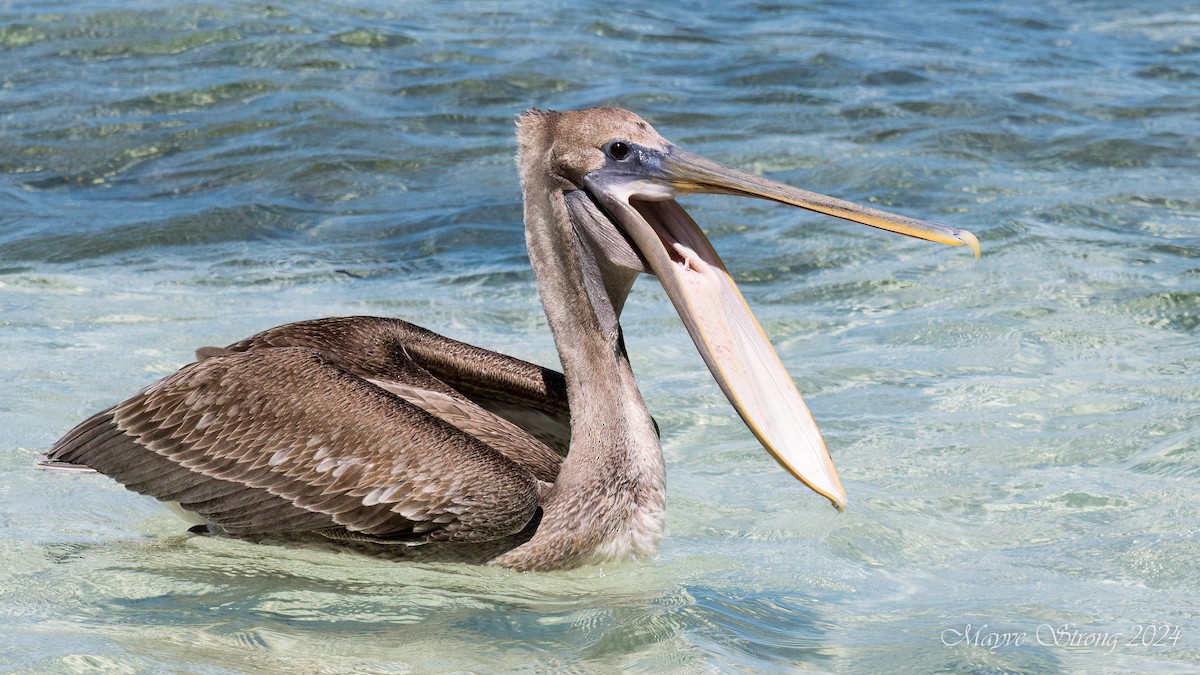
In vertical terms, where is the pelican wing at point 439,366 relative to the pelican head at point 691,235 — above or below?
below

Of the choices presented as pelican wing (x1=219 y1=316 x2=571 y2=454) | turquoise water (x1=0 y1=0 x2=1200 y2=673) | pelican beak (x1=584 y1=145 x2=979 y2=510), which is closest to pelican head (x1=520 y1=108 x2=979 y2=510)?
pelican beak (x1=584 y1=145 x2=979 y2=510)

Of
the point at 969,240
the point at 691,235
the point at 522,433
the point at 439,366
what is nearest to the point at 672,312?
the point at 439,366

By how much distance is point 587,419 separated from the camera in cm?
452

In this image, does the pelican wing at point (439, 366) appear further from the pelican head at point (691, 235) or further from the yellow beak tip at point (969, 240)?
the yellow beak tip at point (969, 240)

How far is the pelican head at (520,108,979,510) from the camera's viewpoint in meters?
3.97

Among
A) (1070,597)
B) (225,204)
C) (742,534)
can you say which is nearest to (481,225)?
(225,204)

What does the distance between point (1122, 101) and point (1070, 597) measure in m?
8.40

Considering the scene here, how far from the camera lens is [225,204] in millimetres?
9094

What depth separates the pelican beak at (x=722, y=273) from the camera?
13.0 ft

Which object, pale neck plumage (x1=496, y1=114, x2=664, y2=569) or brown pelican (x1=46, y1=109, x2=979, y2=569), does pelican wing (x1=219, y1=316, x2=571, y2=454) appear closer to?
brown pelican (x1=46, y1=109, x2=979, y2=569)

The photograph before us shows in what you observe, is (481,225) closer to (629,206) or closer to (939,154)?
(939,154)

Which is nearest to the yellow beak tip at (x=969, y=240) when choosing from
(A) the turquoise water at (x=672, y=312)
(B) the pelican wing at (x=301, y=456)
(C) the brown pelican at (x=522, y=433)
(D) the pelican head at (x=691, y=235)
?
(D) the pelican head at (x=691, y=235)

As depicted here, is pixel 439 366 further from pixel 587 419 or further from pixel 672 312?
pixel 672 312

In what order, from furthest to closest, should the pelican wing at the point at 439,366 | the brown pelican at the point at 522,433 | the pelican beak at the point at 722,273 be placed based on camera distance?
the pelican wing at the point at 439,366 < the brown pelican at the point at 522,433 < the pelican beak at the point at 722,273
